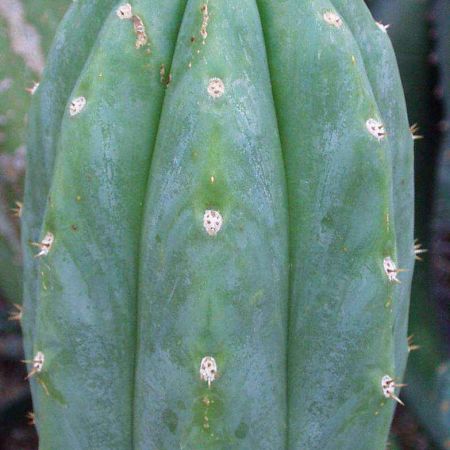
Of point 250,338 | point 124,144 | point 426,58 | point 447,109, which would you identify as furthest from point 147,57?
point 426,58

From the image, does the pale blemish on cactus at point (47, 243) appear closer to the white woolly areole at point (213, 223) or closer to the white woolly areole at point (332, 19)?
the white woolly areole at point (213, 223)

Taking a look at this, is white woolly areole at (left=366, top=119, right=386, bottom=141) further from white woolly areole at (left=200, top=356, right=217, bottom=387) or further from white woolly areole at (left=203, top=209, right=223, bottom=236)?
white woolly areole at (left=200, top=356, right=217, bottom=387)

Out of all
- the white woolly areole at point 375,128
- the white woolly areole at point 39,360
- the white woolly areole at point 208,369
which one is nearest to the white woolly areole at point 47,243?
the white woolly areole at point 39,360

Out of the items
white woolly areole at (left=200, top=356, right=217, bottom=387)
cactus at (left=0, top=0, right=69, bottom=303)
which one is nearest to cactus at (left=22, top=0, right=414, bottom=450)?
white woolly areole at (left=200, top=356, right=217, bottom=387)

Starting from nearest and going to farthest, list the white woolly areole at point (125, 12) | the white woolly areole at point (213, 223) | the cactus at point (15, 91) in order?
the white woolly areole at point (213, 223) < the white woolly areole at point (125, 12) < the cactus at point (15, 91)

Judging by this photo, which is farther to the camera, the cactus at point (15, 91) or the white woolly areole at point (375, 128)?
the cactus at point (15, 91)

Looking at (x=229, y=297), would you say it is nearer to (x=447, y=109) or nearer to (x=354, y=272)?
(x=354, y=272)

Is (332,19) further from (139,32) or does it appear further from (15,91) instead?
(15,91)
